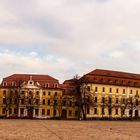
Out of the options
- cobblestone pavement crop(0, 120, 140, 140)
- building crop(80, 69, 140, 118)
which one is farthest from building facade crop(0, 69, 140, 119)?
cobblestone pavement crop(0, 120, 140, 140)

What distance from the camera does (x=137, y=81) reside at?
429ft

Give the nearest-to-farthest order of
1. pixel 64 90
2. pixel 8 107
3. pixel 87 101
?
pixel 87 101, pixel 8 107, pixel 64 90

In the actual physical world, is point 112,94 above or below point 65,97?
above

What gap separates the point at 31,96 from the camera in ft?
380

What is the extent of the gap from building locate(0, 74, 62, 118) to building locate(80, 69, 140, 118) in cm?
1129

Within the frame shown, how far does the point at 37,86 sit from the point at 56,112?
35.3 feet

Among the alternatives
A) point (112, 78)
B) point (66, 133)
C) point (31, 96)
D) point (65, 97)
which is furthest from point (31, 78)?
point (66, 133)

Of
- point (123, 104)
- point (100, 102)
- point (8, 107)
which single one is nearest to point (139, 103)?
point (123, 104)

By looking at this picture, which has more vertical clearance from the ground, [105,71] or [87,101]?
[105,71]

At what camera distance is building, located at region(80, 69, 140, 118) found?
393ft

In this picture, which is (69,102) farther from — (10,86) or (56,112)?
(10,86)

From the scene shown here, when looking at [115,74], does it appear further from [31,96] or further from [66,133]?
[66,133]

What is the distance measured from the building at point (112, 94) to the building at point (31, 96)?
11294 mm

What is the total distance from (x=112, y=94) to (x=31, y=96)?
27906mm
